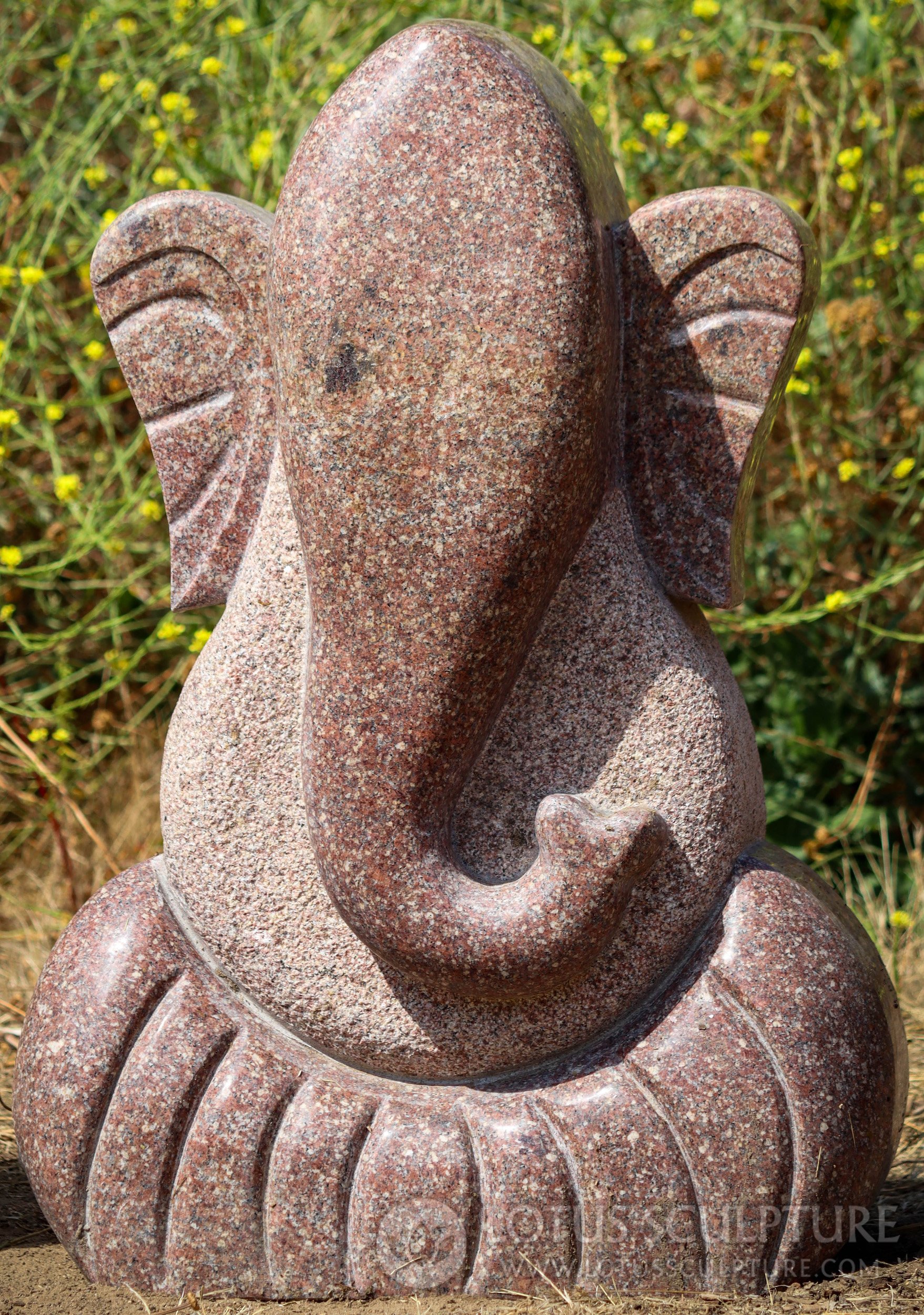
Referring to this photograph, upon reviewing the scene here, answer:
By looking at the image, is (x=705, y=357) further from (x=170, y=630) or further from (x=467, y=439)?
(x=170, y=630)

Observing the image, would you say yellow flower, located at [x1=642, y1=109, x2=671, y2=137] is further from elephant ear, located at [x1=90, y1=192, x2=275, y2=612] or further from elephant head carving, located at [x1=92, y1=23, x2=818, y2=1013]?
elephant ear, located at [x1=90, y1=192, x2=275, y2=612]

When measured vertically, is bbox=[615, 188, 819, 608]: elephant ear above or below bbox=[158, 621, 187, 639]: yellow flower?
above

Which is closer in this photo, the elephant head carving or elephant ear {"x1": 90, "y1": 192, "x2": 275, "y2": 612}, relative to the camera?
the elephant head carving

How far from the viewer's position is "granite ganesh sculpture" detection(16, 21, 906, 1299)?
1.90m

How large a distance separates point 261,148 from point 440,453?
1.90m

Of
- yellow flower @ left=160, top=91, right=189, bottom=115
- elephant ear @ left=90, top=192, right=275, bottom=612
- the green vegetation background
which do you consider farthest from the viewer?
the green vegetation background

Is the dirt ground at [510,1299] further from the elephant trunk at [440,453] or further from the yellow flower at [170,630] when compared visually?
the yellow flower at [170,630]

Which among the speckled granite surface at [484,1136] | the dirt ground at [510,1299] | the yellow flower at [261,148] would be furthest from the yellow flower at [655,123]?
the dirt ground at [510,1299]

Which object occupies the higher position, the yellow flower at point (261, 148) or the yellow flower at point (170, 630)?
the yellow flower at point (261, 148)

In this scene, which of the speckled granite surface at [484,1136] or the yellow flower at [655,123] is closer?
the speckled granite surface at [484,1136]

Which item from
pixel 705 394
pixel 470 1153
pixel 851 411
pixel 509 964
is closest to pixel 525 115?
pixel 705 394

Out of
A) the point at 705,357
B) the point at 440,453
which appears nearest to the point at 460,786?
the point at 440,453

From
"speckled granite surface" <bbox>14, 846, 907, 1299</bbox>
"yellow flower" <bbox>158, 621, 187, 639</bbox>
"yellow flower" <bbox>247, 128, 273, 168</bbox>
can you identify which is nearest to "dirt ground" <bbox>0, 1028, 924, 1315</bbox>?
"speckled granite surface" <bbox>14, 846, 907, 1299</bbox>

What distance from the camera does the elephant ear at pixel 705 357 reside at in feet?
6.56
